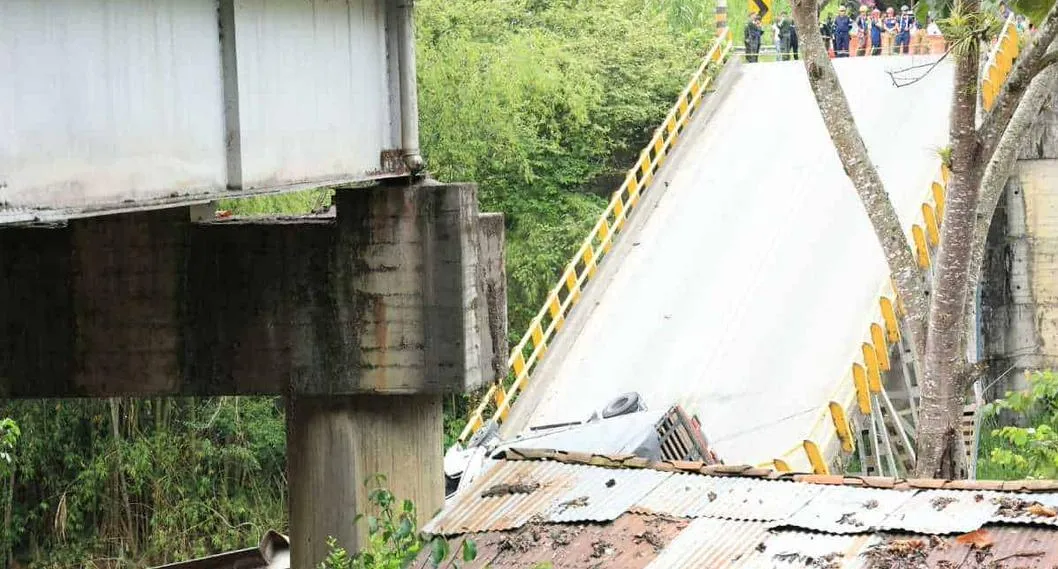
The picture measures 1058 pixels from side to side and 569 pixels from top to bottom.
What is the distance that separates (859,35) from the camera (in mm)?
35969

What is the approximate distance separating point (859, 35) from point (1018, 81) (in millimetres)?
24725

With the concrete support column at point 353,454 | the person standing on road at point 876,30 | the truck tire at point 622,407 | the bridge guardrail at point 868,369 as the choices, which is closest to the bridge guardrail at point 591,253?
the truck tire at point 622,407

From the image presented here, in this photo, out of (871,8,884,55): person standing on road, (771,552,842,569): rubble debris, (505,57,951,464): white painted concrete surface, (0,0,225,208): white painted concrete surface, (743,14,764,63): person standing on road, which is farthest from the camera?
(871,8,884,55): person standing on road

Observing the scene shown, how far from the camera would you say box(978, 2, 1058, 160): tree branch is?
11.5 metres

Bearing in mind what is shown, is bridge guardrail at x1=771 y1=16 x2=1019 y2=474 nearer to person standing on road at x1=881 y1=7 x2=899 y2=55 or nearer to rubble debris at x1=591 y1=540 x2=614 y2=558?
rubble debris at x1=591 y1=540 x2=614 y2=558

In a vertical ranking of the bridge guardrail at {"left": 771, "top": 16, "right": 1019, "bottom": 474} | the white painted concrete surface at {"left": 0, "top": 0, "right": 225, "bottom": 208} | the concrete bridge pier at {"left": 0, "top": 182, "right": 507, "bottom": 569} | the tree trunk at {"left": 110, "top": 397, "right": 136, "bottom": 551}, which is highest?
the white painted concrete surface at {"left": 0, "top": 0, "right": 225, "bottom": 208}

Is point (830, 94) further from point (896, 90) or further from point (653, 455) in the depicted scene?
point (896, 90)

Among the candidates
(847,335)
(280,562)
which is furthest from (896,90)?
(280,562)

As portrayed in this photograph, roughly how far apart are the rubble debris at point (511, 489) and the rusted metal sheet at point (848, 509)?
1.72m

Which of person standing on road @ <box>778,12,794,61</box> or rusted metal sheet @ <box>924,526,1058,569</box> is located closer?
rusted metal sheet @ <box>924,526,1058,569</box>

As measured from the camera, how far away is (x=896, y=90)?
28.9m

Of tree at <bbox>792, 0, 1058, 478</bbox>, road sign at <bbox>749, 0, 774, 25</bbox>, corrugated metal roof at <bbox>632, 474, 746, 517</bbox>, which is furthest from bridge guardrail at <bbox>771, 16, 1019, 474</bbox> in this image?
road sign at <bbox>749, 0, 774, 25</bbox>

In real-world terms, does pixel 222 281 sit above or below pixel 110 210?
below

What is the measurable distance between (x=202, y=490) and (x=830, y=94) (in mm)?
13461
